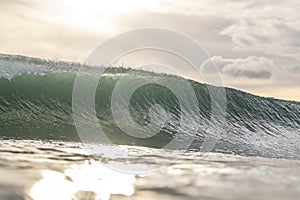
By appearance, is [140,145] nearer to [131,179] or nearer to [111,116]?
[111,116]

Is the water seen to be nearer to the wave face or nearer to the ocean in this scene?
the ocean

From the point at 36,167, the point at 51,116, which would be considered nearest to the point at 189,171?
the point at 36,167

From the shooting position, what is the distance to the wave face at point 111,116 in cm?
1357

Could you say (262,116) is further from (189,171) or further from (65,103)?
(189,171)

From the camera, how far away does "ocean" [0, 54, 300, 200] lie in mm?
5848

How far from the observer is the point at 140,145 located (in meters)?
12.2

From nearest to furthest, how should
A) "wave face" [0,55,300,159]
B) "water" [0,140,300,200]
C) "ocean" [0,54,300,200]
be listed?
"water" [0,140,300,200] → "ocean" [0,54,300,200] → "wave face" [0,55,300,159]

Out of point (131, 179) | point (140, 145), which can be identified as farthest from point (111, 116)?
point (131, 179)

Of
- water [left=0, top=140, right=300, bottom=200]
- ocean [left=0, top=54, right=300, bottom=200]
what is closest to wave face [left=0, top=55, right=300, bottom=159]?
ocean [left=0, top=54, right=300, bottom=200]

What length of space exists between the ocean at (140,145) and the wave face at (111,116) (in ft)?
0.14

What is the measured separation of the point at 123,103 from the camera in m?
18.7

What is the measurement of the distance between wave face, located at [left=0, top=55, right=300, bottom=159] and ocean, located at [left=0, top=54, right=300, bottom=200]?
0.04m

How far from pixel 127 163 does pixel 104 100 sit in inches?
453

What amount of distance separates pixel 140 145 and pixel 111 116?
16.1ft
